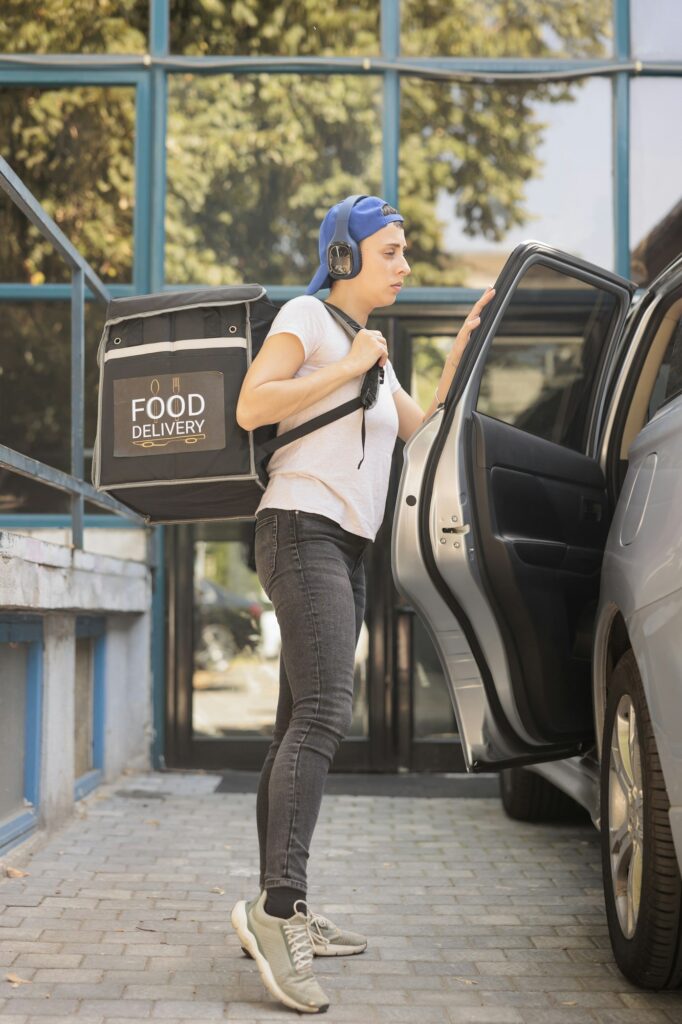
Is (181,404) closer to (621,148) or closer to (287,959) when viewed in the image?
(287,959)

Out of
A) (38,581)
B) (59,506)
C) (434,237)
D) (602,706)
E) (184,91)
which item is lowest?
(602,706)

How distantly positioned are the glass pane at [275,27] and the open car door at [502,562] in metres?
3.82

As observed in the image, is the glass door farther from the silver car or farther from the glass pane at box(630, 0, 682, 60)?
the glass pane at box(630, 0, 682, 60)

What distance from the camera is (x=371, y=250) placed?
10.6ft

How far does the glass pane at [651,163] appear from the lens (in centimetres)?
707

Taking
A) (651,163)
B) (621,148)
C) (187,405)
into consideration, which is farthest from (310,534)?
(651,163)

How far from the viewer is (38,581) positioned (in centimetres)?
454

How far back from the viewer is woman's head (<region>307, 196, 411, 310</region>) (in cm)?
324

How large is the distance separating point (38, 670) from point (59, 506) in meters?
2.19

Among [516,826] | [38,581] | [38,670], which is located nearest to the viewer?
[38,581]

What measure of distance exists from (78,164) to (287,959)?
17.7ft

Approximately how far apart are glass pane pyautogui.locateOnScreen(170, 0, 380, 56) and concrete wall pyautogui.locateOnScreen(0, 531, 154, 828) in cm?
311

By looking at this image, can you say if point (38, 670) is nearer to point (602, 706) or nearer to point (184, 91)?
point (602, 706)

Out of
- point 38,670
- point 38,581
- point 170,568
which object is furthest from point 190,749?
point 38,581
